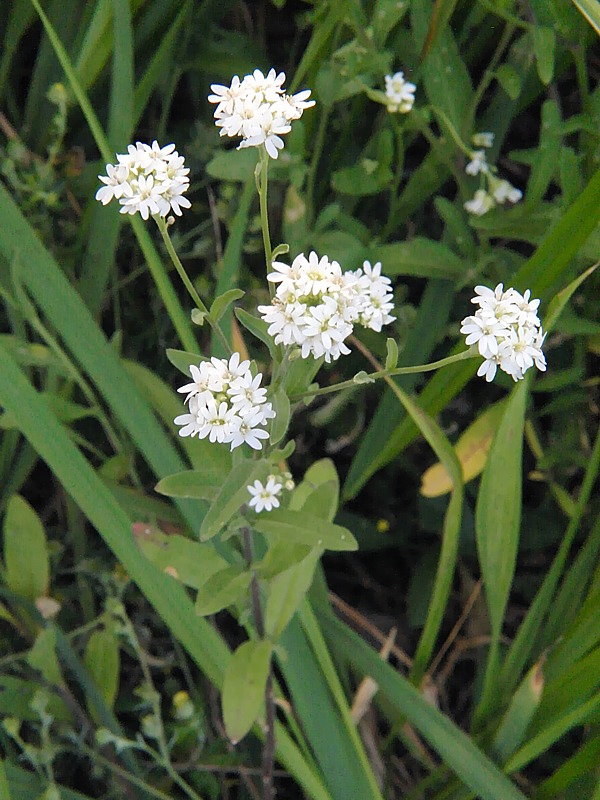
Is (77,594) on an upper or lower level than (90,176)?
lower

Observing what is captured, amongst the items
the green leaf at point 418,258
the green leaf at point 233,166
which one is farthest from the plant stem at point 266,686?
the green leaf at point 233,166

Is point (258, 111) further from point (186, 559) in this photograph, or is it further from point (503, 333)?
point (186, 559)

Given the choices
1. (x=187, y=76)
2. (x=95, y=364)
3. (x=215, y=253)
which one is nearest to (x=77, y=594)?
(x=95, y=364)

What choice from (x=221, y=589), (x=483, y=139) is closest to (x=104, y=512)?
(x=221, y=589)

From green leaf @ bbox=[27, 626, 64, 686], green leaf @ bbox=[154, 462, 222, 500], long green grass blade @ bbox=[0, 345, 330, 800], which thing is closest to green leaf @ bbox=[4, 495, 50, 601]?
green leaf @ bbox=[27, 626, 64, 686]

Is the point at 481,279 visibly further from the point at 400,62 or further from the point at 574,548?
the point at 574,548

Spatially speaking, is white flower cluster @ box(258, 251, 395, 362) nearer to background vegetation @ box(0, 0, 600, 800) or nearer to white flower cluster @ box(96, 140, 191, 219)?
white flower cluster @ box(96, 140, 191, 219)
